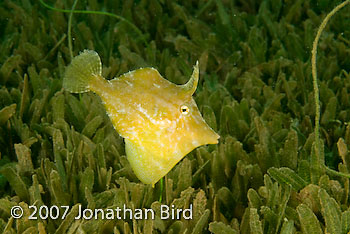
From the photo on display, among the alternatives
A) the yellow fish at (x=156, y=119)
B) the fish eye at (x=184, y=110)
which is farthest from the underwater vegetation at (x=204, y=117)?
the fish eye at (x=184, y=110)

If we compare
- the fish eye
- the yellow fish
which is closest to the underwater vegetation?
the yellow fish

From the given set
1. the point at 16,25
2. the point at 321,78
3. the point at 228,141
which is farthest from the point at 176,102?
the point at 16,25

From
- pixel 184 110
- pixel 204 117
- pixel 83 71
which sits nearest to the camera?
pixel 184 110

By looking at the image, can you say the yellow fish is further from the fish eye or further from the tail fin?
the tail fin

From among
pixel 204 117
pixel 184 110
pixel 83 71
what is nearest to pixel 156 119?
pixel 184 110

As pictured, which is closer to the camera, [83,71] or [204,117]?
[83,71]

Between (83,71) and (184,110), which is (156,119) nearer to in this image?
(184,110)
